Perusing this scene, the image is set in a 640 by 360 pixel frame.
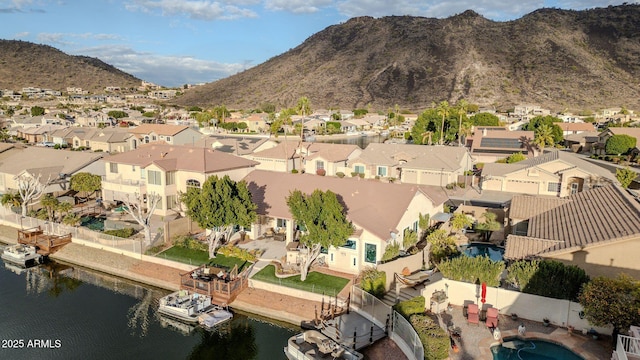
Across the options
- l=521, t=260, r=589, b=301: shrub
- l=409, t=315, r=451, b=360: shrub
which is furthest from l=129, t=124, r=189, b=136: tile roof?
l=521, t=260, r=589, b=301: shrub

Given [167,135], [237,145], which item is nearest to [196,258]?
[237,145]

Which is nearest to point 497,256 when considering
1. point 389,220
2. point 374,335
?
point 389,220

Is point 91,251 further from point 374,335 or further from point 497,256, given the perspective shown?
point 497,256

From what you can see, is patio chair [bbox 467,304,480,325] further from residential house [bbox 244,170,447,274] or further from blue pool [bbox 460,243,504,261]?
blue pool [bbox 460,243,504,261]

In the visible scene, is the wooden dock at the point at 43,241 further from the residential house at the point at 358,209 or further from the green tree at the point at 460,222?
the green tree at the point at 460,222

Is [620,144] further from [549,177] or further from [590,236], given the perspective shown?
[590,236]

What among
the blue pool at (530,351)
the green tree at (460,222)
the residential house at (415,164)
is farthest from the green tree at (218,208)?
the residential house at (415,164)
